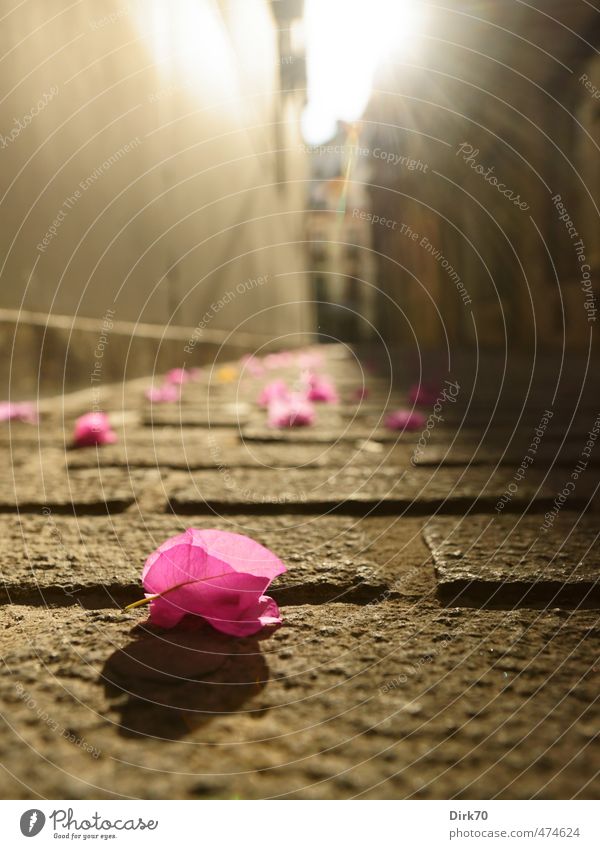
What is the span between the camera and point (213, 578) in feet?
2.15

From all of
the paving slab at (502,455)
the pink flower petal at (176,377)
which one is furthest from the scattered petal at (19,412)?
the paving slab at (502,455)

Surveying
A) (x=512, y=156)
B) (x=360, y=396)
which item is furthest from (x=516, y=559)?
(x=512, y=156)

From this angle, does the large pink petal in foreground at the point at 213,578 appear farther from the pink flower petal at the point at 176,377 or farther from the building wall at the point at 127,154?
the pink flower petal at the point at 176,377

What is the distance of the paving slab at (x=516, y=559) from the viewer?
84 centimetres

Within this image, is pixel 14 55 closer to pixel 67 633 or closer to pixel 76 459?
pixel 76 459

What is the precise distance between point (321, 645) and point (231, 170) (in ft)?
20.6

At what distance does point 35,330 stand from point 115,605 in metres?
2.17

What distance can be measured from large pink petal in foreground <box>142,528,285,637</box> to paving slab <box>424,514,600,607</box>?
0.27 meters

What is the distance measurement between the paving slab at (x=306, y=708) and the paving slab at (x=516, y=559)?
0.26ft

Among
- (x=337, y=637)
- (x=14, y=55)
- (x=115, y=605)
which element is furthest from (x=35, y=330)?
(x=337, y=637)

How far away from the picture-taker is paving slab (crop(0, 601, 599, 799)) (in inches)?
18.6

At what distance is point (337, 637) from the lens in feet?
2.31

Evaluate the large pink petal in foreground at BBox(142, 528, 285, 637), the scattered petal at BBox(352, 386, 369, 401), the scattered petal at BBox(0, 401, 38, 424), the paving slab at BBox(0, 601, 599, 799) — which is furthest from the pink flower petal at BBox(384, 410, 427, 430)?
the large pink petal in foreground at BBox(142, 528, 285, 637)

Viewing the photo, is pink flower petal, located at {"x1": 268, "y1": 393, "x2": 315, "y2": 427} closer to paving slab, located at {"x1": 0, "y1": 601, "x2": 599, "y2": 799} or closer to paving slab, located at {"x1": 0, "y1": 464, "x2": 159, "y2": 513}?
paving slab, located at {"x1": 0, "y1": 464, "x2": 159, "y2": 513}
